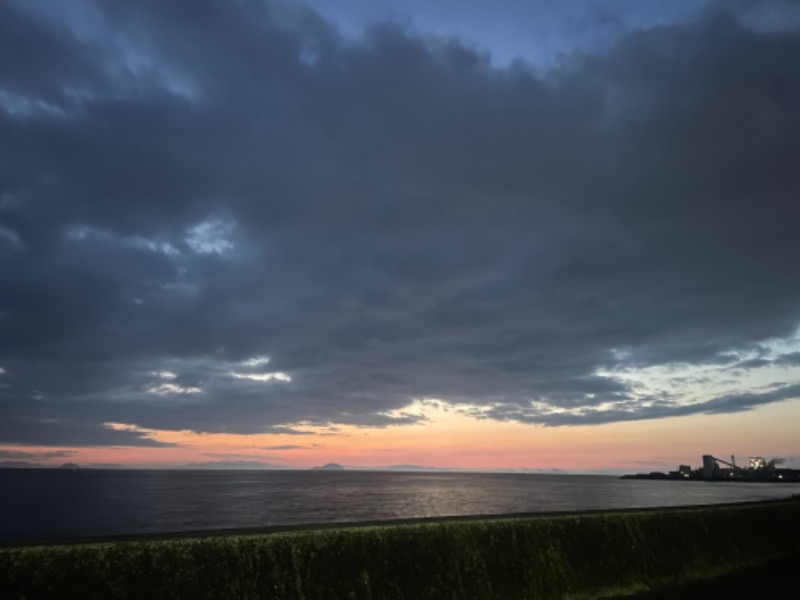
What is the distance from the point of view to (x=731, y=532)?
10922mm

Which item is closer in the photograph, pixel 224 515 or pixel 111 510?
pixel 224 515

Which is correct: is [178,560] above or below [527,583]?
above

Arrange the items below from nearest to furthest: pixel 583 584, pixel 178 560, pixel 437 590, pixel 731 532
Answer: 1. pixel 178 560
2. pixel 437 590
3. pixel 583 584
4. pixel 731 532

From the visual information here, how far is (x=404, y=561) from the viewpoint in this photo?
21.6ft

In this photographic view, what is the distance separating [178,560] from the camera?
537 cm

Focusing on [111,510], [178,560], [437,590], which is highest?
[178,560]

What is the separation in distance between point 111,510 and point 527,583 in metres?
53.6

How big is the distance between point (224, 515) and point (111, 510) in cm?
1463

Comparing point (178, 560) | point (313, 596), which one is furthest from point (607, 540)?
point (178, 560)

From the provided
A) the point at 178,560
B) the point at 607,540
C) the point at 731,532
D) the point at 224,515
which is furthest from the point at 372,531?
the point at 224,515

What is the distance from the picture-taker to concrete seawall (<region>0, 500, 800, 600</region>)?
5.05 m

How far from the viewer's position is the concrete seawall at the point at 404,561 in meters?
5.05

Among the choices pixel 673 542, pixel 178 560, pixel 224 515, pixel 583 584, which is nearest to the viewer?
pixel 178 560

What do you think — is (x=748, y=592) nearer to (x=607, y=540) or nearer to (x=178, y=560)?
(x=607, y=540)
